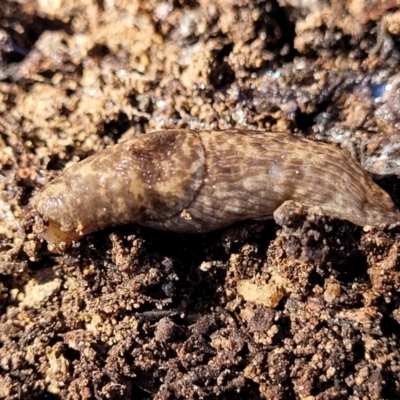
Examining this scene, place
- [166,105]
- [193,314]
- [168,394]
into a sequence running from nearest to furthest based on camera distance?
[168,394]
[193,314]
[166,105]

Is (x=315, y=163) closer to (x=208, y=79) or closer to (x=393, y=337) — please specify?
(x=208, y=79)

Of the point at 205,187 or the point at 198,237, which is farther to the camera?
the point at 198,237

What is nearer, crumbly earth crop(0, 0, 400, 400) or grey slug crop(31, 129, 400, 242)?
crumbly earth crop(0, 0, 400, 400)

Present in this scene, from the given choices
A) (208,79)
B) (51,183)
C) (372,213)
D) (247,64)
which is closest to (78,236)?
(51,183)

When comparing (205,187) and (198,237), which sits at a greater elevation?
(205,187)
